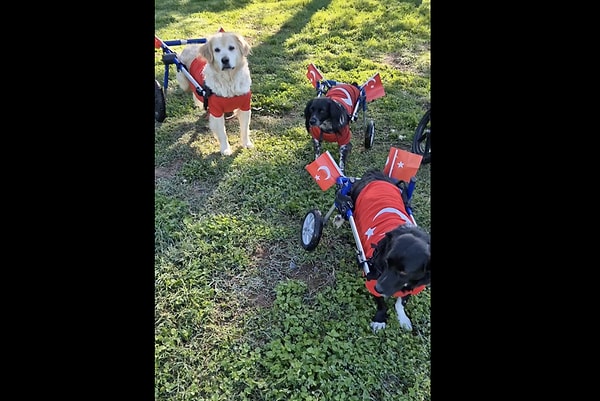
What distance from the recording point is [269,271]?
382 cm

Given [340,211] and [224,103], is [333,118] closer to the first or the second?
[224,103]

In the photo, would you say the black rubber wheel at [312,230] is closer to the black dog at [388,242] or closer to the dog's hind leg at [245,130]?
the black dog at [388,242]

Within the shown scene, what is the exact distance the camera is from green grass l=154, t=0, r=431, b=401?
9.73 ft

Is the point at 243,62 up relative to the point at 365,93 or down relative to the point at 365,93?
up

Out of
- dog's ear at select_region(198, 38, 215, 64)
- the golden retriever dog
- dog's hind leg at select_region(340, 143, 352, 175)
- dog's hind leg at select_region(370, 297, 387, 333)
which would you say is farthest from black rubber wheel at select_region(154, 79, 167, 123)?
dog's hind leg at select_region(370, 297, 387, 333)

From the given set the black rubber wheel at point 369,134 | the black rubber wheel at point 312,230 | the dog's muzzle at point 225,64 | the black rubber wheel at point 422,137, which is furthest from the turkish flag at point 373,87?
the black rubber wheel at point 312,230

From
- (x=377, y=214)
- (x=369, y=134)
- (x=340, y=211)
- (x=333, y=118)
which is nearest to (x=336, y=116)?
(x=333, y=118)

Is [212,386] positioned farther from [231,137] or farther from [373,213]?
[231,137]

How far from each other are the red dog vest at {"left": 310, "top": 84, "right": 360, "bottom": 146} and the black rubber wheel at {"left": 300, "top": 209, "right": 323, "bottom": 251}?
144cm

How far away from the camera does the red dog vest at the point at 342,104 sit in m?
5.09

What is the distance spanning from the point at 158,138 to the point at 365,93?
9.12ft

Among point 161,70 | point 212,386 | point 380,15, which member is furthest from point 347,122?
point 380,15

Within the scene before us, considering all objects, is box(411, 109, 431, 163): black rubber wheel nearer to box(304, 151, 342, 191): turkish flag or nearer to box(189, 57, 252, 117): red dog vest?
box(304, 151, 342, 191): turkish flag

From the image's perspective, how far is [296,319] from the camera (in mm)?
3354
